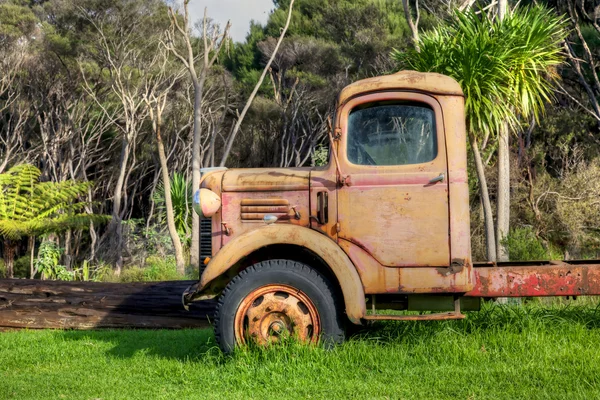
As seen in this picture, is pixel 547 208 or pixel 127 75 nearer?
pixel 547 208

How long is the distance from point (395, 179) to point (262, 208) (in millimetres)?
1241

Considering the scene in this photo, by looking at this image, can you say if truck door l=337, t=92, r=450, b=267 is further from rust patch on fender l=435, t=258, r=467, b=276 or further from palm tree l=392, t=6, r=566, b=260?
palm tree l=392, t=6, r=566, b=260

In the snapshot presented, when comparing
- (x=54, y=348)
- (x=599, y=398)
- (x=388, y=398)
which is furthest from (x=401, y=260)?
(x=54, y=348)

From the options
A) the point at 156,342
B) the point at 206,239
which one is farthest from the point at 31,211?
the point at 206,239

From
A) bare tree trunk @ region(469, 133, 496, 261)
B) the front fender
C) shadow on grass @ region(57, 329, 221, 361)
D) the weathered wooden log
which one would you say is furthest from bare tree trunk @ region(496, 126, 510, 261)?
the front fender

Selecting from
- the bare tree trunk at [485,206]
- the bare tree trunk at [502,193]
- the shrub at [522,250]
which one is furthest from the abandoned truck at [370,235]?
the shrub at [522,250]

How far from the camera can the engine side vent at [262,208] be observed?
6.49 m

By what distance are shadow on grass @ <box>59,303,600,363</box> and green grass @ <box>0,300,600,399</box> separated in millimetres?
15

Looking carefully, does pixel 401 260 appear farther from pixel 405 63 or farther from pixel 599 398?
pixel 405 63

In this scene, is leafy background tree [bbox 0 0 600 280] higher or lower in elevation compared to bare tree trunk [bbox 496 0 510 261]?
higher

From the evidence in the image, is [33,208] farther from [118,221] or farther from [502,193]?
[502,193]

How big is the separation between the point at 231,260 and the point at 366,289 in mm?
1194

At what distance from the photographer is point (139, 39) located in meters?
24.7

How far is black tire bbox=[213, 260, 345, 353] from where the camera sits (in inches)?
245
